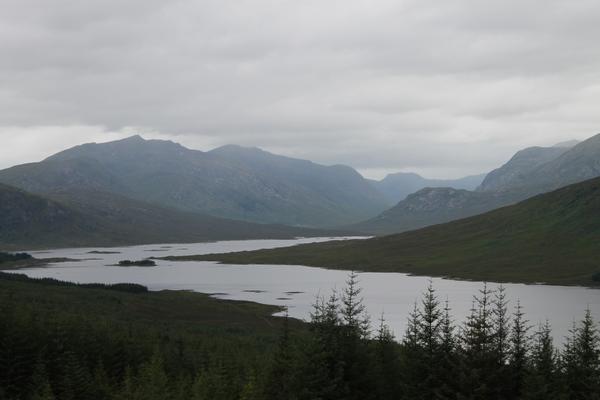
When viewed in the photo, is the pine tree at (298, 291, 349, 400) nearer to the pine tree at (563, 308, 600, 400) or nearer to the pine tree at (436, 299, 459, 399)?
the pine tree at (436, 299, 459, 399)

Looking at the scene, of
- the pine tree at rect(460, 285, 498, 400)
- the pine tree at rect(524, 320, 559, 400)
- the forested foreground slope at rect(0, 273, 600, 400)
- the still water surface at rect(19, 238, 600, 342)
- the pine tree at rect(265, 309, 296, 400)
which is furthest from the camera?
the still water surface at rect(19, 238, 600, 342)

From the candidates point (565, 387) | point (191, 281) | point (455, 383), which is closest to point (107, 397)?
point (455, 383)

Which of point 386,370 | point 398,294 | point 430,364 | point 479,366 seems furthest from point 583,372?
point 398,294

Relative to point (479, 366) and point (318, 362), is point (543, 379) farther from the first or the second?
point (318, 362)

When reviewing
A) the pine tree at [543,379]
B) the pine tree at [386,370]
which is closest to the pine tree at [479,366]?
the pine tree at [543,379]

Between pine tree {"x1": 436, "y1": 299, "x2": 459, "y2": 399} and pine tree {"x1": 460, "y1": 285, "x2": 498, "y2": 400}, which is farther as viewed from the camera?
pine tree {"x1": 436, "y1": 299, "x2": 459, "y2": 399}

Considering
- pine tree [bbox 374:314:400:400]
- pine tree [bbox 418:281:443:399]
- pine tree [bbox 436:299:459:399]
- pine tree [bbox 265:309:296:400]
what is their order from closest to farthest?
1. pine tree [bbox 265:309:296:400]
2. pine tree [bbox 436:299:459:399]
3. pine tree [bbox 418:281:443:399]
4. pine tree [bbox 374:314:400:400]

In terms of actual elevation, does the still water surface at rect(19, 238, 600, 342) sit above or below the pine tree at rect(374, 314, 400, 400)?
below

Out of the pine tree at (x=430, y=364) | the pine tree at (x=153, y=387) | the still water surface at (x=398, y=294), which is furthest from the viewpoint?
the still water surface at (x=398, y=294)

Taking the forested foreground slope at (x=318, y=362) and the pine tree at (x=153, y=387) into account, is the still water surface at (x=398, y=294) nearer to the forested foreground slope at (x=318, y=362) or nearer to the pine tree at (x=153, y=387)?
the forested foreground slope at (x=318, y=362)

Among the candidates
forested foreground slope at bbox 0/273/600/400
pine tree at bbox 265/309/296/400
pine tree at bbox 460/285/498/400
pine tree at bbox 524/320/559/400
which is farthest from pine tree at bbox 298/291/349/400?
pine tree at bbox 524/320/559/400

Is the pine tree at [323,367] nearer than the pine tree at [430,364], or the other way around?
the pine tree at [323,367]

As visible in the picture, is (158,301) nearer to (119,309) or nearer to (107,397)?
(119,309)

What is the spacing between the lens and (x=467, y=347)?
1729 inches
